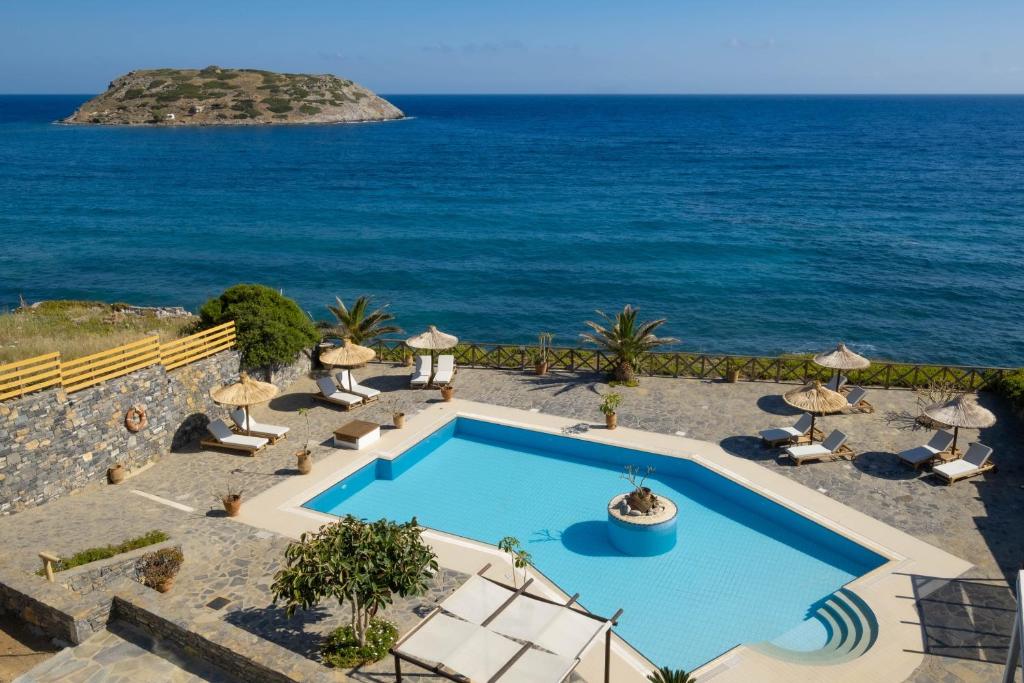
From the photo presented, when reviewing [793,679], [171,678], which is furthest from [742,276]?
[171,678]

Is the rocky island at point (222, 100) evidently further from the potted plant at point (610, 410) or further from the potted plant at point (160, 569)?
the potted plant at point (160, 569)

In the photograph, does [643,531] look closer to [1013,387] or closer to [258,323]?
[258,323]

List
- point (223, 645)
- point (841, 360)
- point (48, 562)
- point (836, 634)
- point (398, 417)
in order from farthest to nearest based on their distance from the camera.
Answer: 1. point (841, 360)
2. point (398, 417)
3. point (836, 634)
4. point (48, 562)
5. point (223, 645)

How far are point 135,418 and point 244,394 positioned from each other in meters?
2.51

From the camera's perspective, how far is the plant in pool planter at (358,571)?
392 inches

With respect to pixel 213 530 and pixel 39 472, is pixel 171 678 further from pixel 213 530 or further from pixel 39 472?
pixel 39 472

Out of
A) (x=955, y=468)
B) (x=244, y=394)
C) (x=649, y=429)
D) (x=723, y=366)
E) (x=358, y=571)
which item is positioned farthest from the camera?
(x=723, y=366)

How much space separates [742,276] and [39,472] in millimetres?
38537

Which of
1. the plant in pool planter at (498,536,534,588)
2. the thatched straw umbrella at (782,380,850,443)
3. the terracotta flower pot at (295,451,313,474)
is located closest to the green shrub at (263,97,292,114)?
the terracotta flower pot at (295,451,313,474)

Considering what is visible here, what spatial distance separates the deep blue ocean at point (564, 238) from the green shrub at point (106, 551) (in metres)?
23.1

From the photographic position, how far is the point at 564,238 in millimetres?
53781

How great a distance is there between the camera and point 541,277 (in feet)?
148

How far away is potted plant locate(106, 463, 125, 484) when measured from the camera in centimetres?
1684

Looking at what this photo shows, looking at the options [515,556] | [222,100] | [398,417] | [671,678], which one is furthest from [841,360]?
[222,100]
